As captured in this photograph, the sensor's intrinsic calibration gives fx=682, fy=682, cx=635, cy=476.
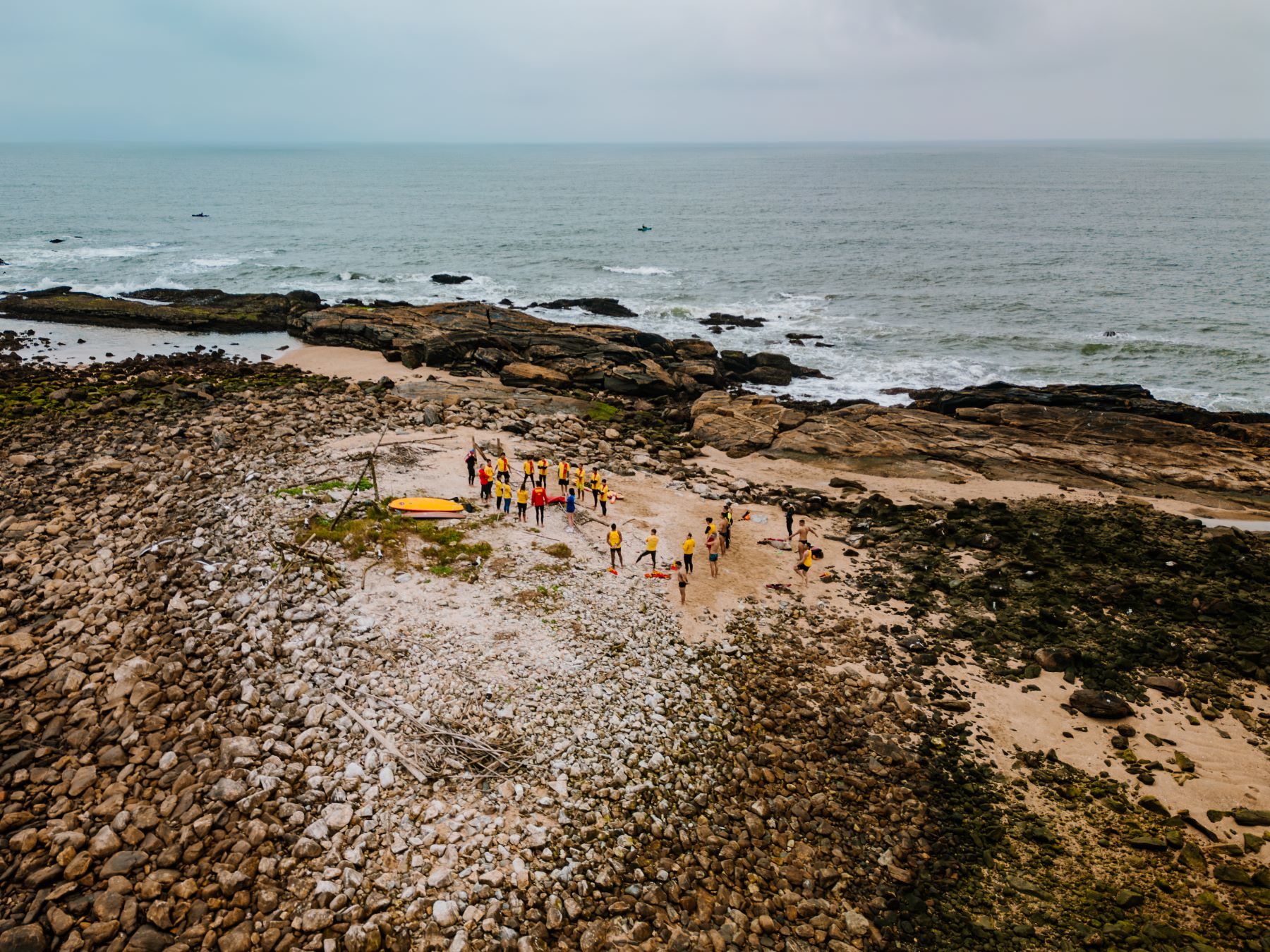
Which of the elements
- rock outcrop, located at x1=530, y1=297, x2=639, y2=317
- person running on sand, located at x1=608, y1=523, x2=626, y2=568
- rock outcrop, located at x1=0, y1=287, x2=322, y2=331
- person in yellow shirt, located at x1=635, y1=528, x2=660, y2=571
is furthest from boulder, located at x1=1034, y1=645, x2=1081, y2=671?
rock outcrop, located at x1=0, y1=287, x2=322, y2=331

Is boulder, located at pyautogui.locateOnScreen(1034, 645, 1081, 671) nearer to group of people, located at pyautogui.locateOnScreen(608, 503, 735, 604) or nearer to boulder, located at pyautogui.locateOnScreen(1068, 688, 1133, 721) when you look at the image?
boulder, located at pyautogui.locateOnScreen(1068, 688, 1133, 721)

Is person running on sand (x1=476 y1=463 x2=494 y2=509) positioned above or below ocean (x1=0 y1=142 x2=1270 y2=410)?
below

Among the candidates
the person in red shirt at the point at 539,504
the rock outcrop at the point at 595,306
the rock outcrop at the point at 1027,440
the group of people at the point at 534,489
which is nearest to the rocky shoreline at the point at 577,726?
the group of people at the point at 534,489

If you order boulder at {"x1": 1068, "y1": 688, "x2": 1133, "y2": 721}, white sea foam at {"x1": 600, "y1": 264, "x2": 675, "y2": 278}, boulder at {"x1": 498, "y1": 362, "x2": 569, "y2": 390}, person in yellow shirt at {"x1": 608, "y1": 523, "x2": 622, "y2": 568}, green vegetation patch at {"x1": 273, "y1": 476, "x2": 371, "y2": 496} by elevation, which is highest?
white sea foam at {"x1": 600, "y1": 264, "x2": 675, "y2": 278}

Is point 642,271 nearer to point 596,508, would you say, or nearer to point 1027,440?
point 1027,440

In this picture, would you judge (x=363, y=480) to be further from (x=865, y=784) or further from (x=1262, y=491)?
(x=1262, y=491)

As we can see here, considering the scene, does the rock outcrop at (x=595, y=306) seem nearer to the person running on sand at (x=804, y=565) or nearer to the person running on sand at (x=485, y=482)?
the person running on sand at (x=485, y=482)
